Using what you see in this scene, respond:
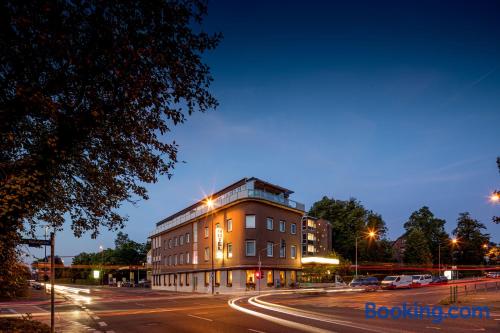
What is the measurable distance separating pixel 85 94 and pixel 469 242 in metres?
124

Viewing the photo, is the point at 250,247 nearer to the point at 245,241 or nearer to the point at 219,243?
the point at 245,241

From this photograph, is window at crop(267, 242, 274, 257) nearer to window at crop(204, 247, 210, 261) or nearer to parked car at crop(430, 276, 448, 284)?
window at crop(204, 247, 210, 261)

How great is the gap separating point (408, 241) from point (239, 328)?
91872 millimetres

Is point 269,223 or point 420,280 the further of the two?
point 269,223

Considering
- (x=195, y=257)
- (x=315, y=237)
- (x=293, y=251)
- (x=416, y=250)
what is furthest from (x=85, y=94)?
(x=416, y=250)

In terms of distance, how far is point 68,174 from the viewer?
12.0 meters

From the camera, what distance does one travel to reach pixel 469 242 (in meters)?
113

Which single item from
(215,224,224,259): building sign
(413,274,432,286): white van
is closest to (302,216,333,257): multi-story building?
(413,274,432,286): white van

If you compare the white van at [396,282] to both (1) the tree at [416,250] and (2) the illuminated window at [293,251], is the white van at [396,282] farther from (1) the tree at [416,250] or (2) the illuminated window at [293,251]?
(1) the tree at [416,250]

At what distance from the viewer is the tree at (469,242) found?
112 m

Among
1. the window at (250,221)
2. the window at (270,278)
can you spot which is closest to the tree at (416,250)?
the window at (270,278)

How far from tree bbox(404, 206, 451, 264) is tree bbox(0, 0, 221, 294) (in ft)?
365

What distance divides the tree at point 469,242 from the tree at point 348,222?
21226 millimetres

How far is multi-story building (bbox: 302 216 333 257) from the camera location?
300 ft
